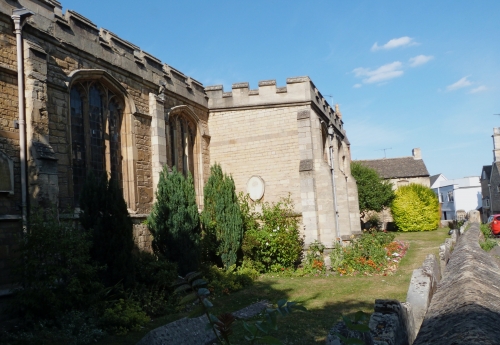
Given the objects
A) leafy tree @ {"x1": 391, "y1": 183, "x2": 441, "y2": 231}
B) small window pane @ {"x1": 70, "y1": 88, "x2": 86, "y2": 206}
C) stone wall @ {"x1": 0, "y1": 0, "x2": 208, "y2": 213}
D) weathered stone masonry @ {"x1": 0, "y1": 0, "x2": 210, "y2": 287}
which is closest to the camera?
weathered stone masonry @ {"x1": 0, "y1": 0, "x2": 210, "y2": 287}

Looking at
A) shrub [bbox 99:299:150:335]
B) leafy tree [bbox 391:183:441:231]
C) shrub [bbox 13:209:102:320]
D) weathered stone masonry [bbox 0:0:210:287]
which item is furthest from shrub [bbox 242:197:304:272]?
leafy tree [bbox 391:183:441:231]

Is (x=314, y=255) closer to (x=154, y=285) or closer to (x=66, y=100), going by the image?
(x=154, y=285)

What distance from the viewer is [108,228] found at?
33.6ft

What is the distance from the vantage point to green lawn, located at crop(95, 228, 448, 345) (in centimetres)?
813

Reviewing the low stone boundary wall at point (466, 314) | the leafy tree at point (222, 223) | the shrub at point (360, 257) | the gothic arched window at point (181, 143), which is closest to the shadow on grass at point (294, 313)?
the leafy tree at point (222, 223)

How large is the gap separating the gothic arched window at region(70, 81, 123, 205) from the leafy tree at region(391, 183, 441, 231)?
29003 millimetres

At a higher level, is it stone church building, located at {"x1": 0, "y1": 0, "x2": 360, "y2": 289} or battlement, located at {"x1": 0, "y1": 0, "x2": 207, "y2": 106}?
battlement, located at {"x1": 0, "y1": 0, "x2": 207, "y2": 106}

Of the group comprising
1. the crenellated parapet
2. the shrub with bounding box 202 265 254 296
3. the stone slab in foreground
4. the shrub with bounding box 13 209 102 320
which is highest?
the crenellated parapet

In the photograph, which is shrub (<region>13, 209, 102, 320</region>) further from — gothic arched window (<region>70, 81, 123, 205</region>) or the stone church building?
gothic arched window (<region>70, 81, 123, 205</region>)

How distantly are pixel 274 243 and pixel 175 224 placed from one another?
15.4 feet

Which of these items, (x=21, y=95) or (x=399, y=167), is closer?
(x=21, y=95)

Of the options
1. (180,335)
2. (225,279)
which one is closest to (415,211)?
(225,279)

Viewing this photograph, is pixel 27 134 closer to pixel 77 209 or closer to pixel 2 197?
pixel 2 197

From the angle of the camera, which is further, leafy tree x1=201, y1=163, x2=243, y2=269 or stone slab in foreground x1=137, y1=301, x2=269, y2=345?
leafy tree x1=201, y1=163, x2=243, y2=269
